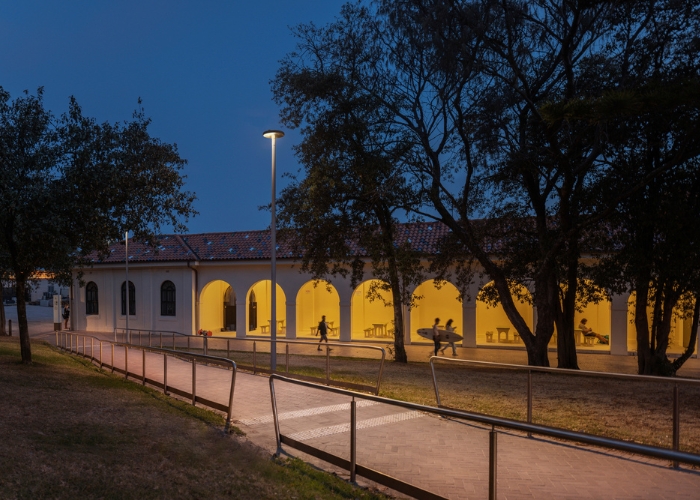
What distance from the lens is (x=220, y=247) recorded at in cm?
2958

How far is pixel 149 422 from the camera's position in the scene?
307 inches

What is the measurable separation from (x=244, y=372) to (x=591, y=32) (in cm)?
1254

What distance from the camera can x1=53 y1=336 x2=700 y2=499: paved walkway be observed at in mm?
3578

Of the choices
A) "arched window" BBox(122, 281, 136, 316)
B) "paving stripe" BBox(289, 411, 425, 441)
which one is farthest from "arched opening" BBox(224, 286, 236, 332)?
"paving stripe" BBox(289, 411, 425, 441)

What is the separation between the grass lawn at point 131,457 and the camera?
4.90 metres

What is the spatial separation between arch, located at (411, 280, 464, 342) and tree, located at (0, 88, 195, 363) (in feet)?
51.3

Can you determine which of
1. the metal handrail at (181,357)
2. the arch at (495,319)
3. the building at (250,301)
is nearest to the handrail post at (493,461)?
the metal handrail at (181,357)

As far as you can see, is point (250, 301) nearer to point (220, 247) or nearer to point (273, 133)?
point (220, 247)

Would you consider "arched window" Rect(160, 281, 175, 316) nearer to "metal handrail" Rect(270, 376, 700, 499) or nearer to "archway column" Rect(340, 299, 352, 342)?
"archway column" Rect(340, 299, 352, 342)

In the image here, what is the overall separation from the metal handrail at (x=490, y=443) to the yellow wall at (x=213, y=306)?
23565 millimetres

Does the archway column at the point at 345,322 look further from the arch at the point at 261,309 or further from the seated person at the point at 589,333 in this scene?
the seated person at the point at 589,333

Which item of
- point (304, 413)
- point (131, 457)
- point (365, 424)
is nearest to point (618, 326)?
point (304, 413)

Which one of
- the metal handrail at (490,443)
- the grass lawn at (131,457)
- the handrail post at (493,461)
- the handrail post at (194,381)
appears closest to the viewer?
the metal handrail at (490,443)

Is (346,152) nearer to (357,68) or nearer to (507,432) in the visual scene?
(357,68)
